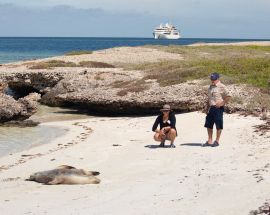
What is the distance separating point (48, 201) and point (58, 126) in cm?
1343

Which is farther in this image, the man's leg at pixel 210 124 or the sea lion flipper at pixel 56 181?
the man's leg at pixel 210 124

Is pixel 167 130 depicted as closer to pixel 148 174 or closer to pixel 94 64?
pixel 148 174

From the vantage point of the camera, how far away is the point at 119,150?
17.7m

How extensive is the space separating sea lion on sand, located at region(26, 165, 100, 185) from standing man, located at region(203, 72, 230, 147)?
4.84 m

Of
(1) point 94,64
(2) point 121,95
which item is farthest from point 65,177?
(1) point 94,64

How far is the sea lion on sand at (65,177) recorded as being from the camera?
13086 mm

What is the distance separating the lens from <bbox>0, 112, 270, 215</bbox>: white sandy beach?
35.0 ft

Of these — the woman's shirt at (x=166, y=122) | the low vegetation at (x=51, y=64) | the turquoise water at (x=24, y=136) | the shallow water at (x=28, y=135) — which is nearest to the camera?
the woman's shirt at (x=166, y=122)

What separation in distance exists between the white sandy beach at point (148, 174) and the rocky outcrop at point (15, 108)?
4267 mm

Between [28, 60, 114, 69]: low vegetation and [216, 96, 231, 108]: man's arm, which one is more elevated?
[216, 96, 231, 108]: man's arm

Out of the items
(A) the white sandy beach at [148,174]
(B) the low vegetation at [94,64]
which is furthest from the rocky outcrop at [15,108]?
(B) the low vegetation at [94,64]

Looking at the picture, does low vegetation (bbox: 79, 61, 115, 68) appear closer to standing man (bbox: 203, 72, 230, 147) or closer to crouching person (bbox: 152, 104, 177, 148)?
crouching person (bbox: 152, 104, 177, 148)

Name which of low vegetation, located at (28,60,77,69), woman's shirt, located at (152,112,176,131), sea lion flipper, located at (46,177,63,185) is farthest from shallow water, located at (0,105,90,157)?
low vegetation, located at (28,60,77,69)

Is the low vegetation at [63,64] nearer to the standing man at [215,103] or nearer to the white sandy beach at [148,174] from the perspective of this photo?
the white sandy beach at [148,174]
